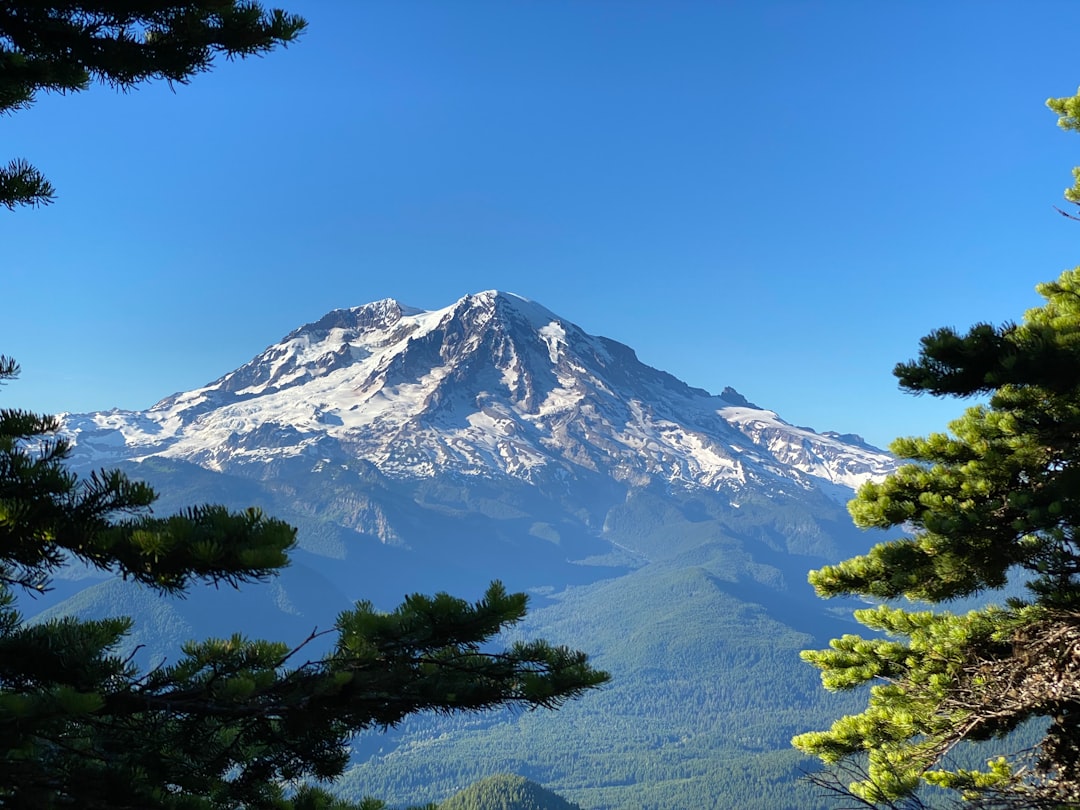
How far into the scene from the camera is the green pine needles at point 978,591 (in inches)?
386

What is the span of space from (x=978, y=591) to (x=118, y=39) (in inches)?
500

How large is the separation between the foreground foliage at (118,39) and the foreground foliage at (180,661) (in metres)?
3.99

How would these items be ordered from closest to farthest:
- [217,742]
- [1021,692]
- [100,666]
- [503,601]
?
[100,666]
[503,601]
[217,742]
[1021,692]

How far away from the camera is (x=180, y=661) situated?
19.7 feet

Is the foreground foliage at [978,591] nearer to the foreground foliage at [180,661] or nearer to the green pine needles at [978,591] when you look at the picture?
the green pine needles at [978,591]

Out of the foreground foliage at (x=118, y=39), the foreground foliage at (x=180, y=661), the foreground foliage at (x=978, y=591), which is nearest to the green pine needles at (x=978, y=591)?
the foreground foliage at (x=978, y=591)

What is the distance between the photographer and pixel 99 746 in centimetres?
680

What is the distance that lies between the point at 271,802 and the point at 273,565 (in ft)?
11.3

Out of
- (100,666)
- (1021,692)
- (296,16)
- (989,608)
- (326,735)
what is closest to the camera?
(100,666)

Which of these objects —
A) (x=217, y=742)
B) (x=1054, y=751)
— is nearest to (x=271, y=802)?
(x=217, y=742)

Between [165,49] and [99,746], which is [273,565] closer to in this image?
[99,746]

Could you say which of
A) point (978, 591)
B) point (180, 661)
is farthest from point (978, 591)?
point (180, 661)

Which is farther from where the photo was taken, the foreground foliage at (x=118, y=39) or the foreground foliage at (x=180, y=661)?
the foreground foliage at (x=118, y=39)

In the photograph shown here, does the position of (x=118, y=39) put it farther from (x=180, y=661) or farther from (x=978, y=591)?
(x=978, y=591)
